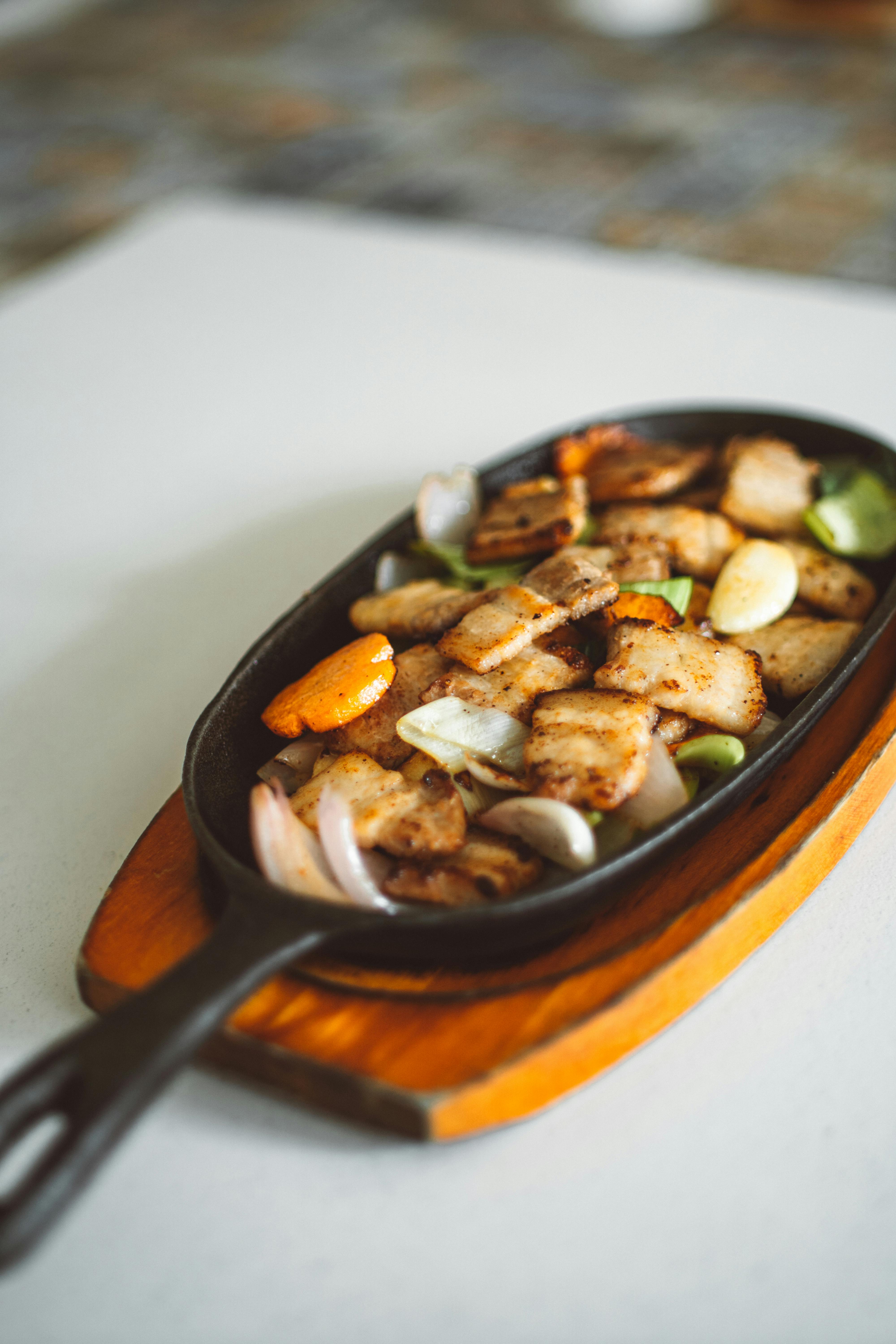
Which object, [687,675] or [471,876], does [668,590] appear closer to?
[687,675]

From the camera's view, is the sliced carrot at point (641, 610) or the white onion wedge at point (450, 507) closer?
the sliced carrot at point (641, 610)

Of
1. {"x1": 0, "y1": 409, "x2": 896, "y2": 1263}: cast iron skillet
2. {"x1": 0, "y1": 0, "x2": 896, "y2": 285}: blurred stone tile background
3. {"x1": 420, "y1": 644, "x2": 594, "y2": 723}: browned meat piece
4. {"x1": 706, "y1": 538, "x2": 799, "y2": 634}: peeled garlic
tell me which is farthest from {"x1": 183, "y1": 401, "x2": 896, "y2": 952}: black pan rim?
{"x1": 0, "y1": 0, "x2": 896, "y2": 285}: blurred stone tile background

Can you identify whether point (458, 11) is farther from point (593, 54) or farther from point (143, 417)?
point (143, 417)

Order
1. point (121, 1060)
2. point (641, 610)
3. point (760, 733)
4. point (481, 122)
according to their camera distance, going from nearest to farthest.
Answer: point (121, 1060)
point (760, 733)
point (641, 610)
point (481, 122)

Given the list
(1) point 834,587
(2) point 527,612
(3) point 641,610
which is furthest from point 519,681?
(1) point 834,587

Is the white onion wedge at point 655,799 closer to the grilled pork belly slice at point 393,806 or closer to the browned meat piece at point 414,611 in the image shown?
the grilled pork belly slice at point 393,806

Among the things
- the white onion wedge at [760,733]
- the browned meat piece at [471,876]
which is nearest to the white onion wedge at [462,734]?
the browned meat piece at [471,876]

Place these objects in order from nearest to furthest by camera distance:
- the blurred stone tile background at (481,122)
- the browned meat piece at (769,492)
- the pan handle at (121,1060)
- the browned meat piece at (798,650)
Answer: the pan handle at (121,1060)
the browned meat piece at (798,650)
the browned meat piece at (769,492)
the blurred stone tile background at (481,122)
